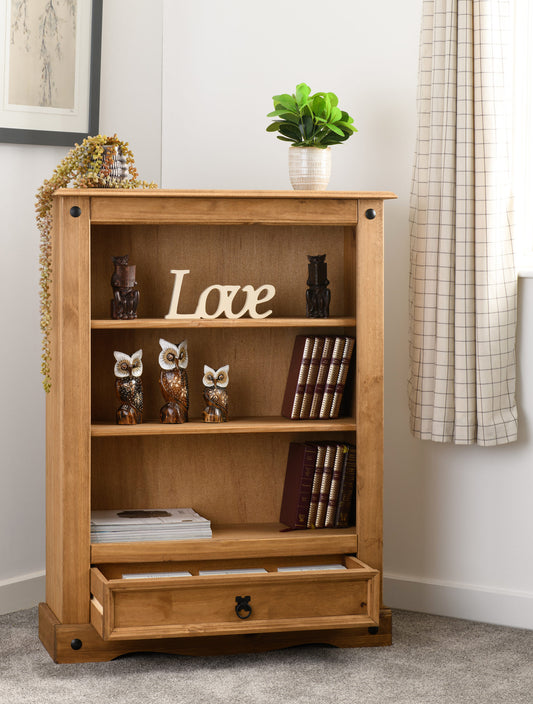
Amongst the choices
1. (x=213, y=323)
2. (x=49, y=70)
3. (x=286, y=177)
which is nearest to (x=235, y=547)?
(x=213, y=323)

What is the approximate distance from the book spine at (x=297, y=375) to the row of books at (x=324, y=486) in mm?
108

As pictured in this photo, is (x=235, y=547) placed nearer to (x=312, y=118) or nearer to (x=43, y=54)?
(x=312, y=118)

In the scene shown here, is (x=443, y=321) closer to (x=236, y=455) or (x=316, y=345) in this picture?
(x=316, y=345)

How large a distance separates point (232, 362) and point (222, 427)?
271 mm

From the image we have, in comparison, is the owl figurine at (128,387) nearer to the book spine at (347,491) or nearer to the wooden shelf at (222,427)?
the wooden shelf at (222,427)

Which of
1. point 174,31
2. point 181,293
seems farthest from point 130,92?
point 181,293

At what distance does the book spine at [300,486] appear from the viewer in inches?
90.7

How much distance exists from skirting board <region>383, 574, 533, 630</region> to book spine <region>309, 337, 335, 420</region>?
0.62 meters

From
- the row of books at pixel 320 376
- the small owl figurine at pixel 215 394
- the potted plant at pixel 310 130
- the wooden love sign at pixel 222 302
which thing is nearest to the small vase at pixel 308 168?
the potted plant at pixel 310 130

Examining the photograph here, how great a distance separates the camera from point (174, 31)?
8.88ft

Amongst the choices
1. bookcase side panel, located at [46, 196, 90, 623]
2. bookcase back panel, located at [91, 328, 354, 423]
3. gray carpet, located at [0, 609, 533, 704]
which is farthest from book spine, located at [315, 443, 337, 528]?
bookcase side panel, located at [46, 196, 90, 623]

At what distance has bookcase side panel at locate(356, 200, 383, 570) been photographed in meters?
2.20

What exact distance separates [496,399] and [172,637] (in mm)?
1009

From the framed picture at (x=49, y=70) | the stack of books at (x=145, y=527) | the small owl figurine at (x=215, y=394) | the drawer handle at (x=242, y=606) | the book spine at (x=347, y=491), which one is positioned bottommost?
the drawer handle at (x=242, y=606)
